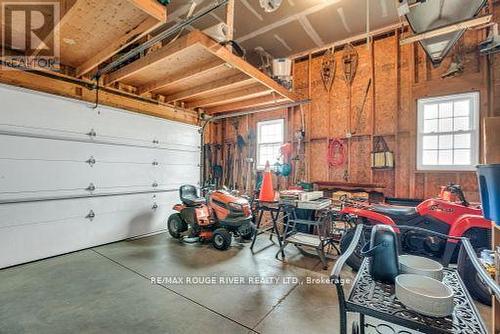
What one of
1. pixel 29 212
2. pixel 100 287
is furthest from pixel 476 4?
pixel 29 212

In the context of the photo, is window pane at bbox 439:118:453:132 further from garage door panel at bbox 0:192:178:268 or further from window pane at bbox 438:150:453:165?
garage door panel at bbox 0:192:178:268

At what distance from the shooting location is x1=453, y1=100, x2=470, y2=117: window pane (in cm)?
386

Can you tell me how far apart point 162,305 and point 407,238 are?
2880 mm

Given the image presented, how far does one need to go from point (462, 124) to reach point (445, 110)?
342 millimetres

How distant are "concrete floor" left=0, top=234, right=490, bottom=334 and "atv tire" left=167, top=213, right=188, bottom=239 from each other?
792 mm

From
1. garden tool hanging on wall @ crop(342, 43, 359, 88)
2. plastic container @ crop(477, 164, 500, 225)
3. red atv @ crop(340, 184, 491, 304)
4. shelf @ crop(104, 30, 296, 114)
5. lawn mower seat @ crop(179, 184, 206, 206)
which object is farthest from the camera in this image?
garden tool hanging on wall @ crop(342, 43, 359, 88)

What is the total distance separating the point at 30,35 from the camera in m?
3.06

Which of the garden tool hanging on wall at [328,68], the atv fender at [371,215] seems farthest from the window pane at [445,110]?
the atv fender at [371,215]

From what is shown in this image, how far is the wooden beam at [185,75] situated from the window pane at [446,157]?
3913mm

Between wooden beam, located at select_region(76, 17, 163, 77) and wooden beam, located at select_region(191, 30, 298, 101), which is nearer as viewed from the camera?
wooden beam, located at select_region(76, 17, 163, 77)

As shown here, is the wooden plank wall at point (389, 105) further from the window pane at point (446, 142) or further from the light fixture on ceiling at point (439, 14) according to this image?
the light fixture on ceiling at point (439, 14)

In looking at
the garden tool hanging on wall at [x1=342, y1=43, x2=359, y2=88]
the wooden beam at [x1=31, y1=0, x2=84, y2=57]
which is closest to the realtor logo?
the wooden beam at [x1=31, y1=0, x2=84, y2=57]

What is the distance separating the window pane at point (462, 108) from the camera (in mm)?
3862

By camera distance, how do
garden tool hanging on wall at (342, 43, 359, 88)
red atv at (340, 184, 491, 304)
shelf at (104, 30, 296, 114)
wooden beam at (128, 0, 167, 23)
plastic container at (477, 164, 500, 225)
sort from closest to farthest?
1. plastic container at (477, 164, 500, 225)
2. wooden beam at (128, 0, 167, 23)
3. red atv at (340, 184, 491, 304)
4. shelf at (104, 30, 296, 114)
5. garden tool hanging on wall at (342, 43, 359, 88)
